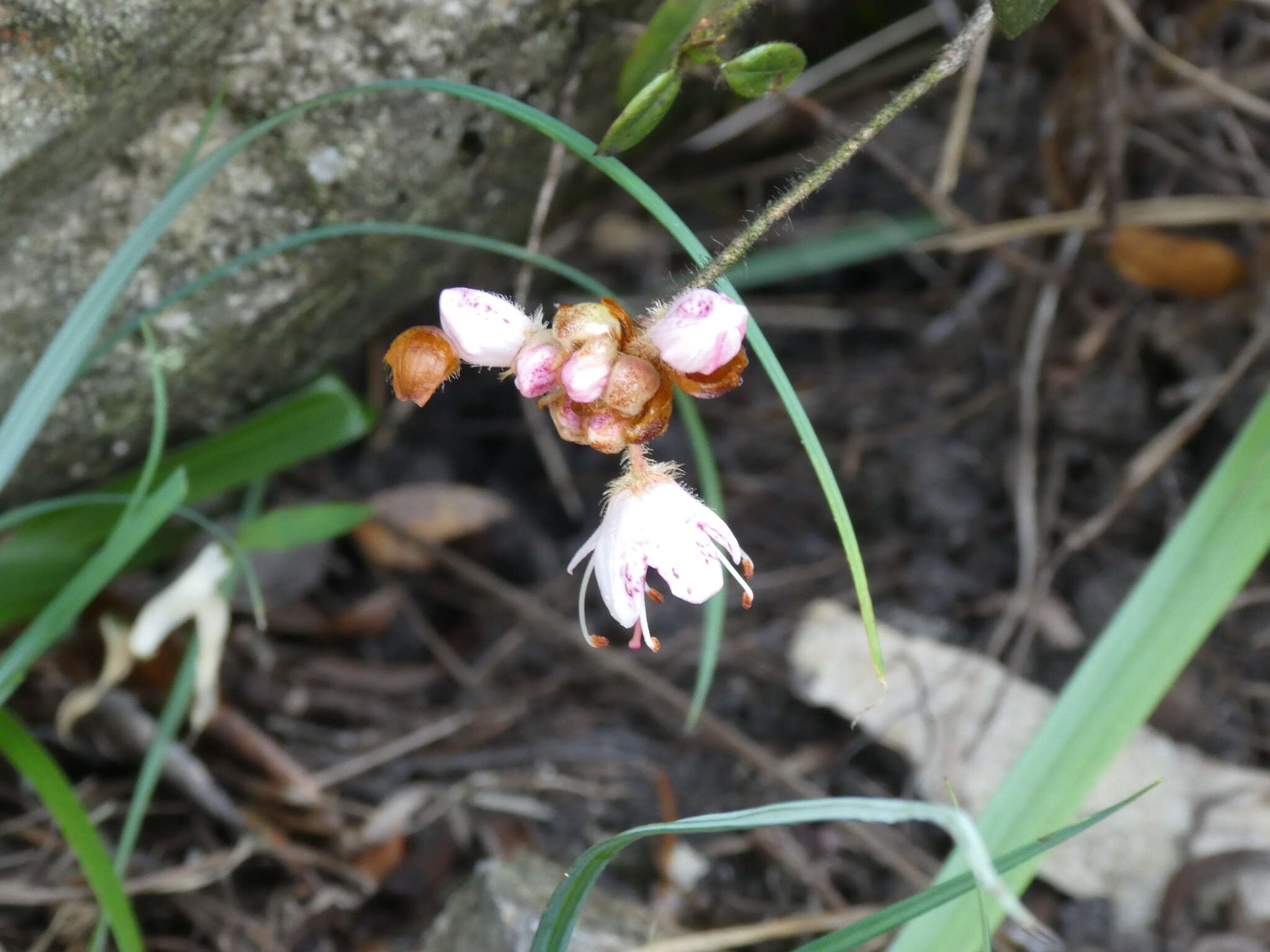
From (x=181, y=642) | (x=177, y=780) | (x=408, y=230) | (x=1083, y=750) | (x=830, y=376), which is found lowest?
(x=1083, y=750)

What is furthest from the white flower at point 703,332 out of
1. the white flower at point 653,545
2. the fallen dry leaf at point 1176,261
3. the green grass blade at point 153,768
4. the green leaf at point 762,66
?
the fallen dry leaf at point 1176,261

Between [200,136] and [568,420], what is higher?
[200,136]

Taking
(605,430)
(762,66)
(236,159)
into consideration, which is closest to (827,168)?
(762,66)

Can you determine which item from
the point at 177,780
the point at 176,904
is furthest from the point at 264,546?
the point at 176,904

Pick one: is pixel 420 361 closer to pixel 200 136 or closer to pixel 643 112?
pixel 643 112

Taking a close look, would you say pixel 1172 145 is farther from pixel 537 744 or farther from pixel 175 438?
pixel 175 438

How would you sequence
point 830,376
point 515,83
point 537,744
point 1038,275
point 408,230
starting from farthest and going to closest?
1. point 830,376
2. point 1038,275
3. point 537,744
4. point 515,83
5. point 408,230

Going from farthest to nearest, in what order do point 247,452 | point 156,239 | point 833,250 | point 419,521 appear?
point 833,250 < point 419,521 < point 247,452 < point 156,239

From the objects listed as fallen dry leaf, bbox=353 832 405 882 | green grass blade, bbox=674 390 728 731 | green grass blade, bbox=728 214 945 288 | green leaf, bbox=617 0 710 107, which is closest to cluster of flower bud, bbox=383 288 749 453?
green leaf, bbox=617 0 710 107
